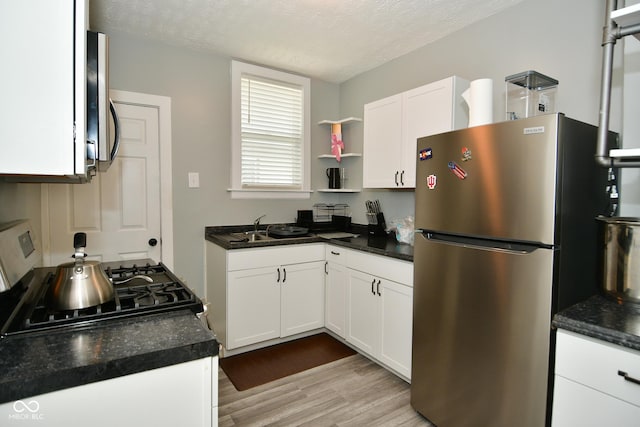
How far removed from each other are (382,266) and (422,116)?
1.12 meters

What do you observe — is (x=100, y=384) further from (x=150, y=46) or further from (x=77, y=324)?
(x=150, y=46)

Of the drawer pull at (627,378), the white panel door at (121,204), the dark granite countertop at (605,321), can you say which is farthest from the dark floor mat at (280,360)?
the drawer pull at (627,378)

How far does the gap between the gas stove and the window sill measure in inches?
68.0

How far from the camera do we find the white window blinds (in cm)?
334

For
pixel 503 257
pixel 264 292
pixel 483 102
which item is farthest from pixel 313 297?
pixel 483 102

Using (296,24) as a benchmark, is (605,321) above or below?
below

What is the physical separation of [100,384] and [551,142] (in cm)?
171

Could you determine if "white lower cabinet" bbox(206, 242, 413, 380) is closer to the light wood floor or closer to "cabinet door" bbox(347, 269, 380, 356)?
"cabinet door" bbox(347, 269, 380, 356)

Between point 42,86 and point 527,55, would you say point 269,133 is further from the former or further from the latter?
point 42,86

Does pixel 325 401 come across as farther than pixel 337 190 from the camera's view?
No

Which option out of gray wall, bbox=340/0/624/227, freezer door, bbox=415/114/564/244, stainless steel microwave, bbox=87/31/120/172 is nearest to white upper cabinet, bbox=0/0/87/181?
stainless steel microwave, bbox=87/31/120/172

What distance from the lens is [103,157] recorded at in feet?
3.51

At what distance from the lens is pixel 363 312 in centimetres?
269

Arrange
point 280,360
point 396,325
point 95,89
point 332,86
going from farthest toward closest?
point 332,86 < point 280,360 < point 396,325 < point 95,89
